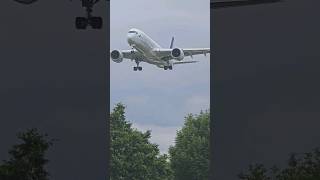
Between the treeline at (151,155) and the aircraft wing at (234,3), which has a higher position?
the aircraft wing at (234,3)

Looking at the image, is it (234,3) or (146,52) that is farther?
(146,52)

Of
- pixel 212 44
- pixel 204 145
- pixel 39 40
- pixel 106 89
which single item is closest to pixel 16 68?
pixel 39 40

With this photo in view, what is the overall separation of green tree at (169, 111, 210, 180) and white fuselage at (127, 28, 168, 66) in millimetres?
16332

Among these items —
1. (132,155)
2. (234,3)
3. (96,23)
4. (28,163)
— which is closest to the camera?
(28,163)

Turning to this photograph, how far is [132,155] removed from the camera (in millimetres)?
93625

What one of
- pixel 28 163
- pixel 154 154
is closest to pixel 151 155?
pixel 154 154

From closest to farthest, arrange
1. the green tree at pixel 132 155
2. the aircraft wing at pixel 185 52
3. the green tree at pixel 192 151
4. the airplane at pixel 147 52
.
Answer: the aircraft wing at pixel 185 52 → the airplane at pixel 147 52 → the green tree at pixel 132 155 → the green tree at pixel 192 151

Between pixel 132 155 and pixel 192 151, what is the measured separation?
10604 mm

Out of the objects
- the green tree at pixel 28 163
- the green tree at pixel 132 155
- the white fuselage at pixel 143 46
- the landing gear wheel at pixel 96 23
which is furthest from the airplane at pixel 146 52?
the green tree at pixel 28 163

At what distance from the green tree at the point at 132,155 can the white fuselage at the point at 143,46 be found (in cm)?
1190

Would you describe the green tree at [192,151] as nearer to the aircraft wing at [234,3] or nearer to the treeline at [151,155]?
the treeline at [151,155]

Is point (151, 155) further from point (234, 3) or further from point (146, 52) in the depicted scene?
point (234, 3)

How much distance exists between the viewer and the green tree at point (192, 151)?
98.2 meters

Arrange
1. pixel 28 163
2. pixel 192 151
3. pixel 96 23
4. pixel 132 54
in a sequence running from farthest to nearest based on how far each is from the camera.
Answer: pixel 192 151 → pixel 132 54 → pixel 96 23 → pixel 28 163
